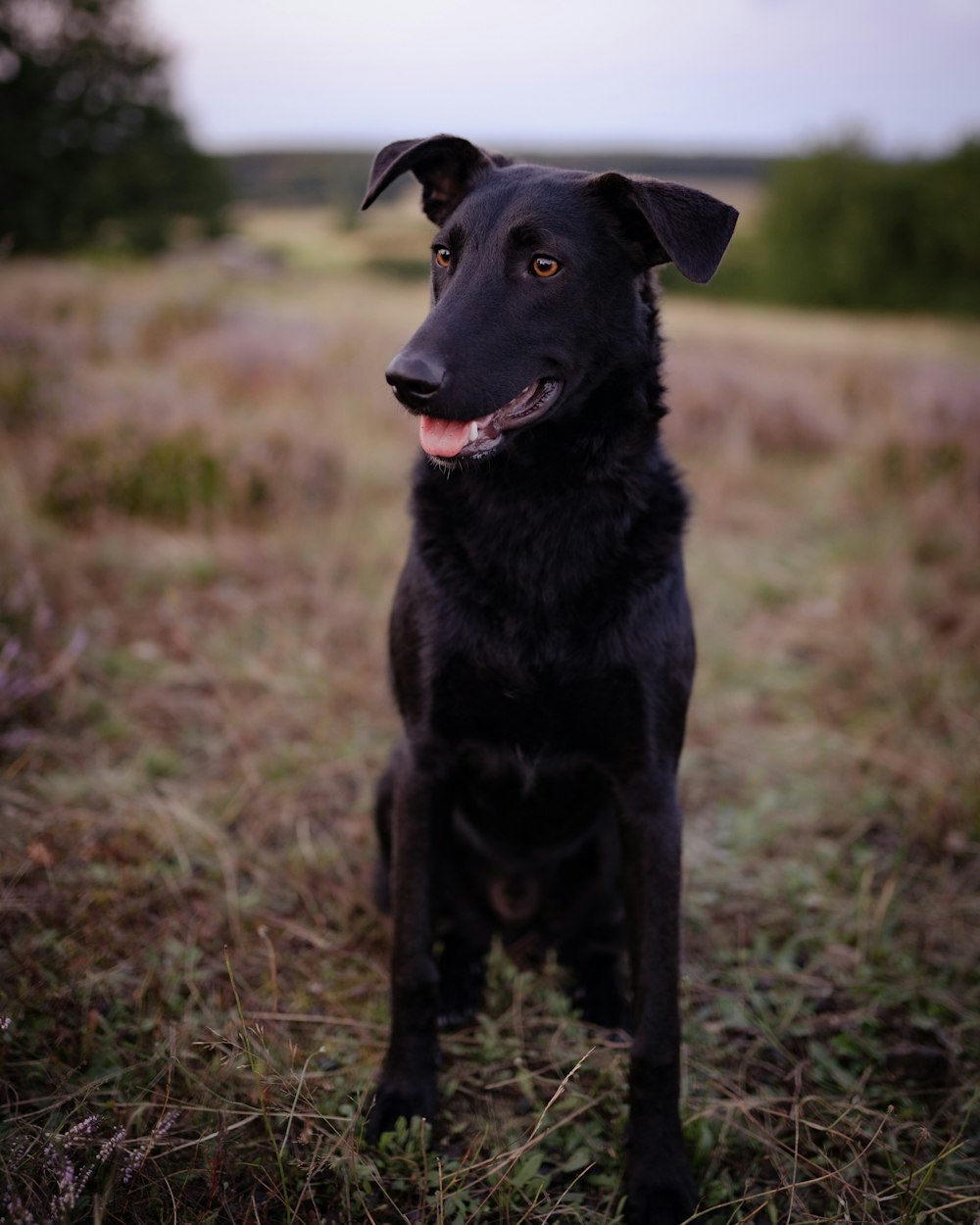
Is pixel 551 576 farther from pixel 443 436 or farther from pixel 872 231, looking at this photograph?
pixel 872 231

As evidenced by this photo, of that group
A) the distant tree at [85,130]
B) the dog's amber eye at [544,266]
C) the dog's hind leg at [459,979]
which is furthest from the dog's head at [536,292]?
the distant tree at [85,130]

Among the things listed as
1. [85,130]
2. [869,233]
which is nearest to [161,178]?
[85,130]

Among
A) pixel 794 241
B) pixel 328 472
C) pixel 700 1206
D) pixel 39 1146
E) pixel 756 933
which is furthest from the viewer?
pixel 794 241

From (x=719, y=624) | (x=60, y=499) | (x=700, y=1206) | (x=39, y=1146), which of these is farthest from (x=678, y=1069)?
(x=60, y=499)

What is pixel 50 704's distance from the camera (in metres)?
3.23

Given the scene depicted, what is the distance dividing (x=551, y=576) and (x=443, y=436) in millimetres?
393

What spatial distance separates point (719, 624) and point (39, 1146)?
3922mm

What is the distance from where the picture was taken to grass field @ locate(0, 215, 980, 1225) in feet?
5.45

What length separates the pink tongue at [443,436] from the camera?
173 centimetres

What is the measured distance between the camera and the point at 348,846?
2.80 meters

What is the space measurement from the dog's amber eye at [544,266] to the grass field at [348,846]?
63cm

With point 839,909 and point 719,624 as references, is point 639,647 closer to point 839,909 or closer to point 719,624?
point 839,909

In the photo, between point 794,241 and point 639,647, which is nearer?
point 639,647

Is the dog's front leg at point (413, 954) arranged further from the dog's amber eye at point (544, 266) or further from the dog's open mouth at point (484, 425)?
the dog's amber eye at point (544, 266)
